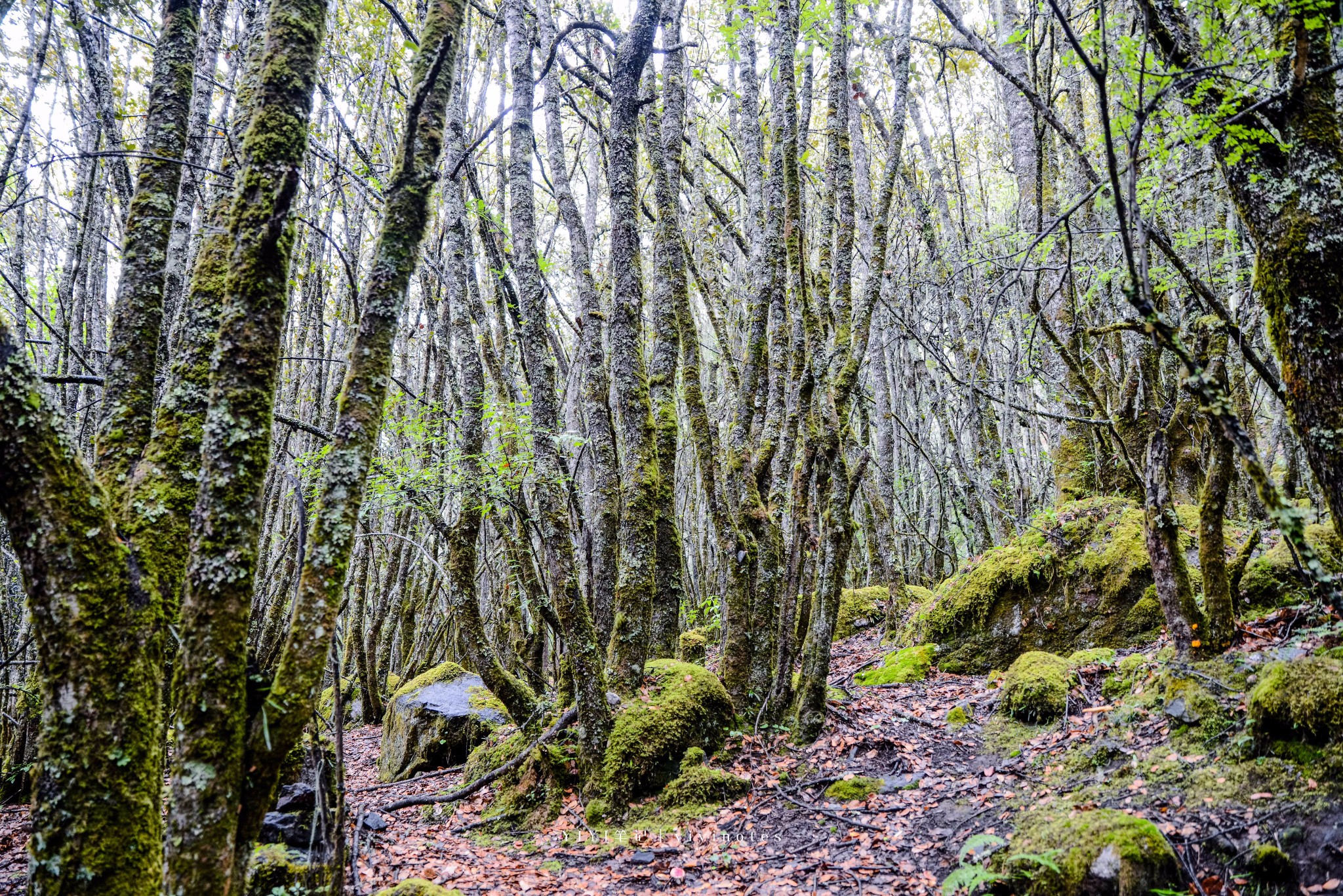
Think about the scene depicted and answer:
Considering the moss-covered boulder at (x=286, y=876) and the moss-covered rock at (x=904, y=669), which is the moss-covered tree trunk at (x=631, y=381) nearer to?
the moss-covered boulder at (x=286, y=876)

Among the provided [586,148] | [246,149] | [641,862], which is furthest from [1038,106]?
[586,148]

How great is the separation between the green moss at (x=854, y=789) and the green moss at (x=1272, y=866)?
239 cm

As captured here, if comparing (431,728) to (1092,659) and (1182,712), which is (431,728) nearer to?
(1092,659)

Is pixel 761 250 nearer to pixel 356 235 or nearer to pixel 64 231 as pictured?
pixel 356 235

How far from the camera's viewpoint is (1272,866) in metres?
2.93

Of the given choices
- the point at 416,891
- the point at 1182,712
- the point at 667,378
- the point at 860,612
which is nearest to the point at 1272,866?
the point at 1182,712

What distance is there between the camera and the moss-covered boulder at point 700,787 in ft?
16.7

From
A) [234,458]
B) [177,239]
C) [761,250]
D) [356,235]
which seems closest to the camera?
[234,458]

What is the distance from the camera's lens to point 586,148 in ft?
45.7

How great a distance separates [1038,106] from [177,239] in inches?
222

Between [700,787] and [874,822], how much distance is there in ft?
4.24

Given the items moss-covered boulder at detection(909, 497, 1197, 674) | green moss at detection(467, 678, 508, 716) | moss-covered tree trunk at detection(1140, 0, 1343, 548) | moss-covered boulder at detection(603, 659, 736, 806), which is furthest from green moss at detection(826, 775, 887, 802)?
green moss at detection(467, 678, 508, 716)

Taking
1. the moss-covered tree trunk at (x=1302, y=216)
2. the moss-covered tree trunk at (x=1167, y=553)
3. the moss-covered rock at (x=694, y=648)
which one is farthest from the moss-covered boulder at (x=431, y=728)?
the moss-covered tree trunk at (x=1302, y=216)

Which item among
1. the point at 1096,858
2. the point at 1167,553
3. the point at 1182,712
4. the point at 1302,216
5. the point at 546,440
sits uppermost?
the point at 1302,216
